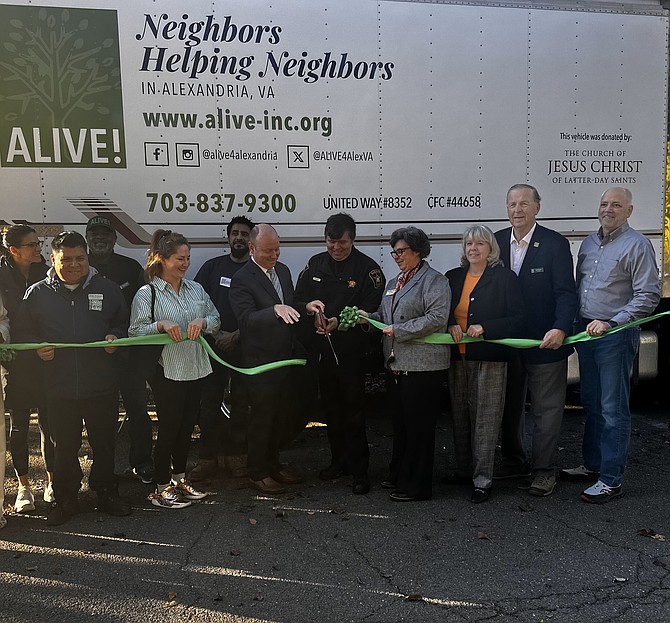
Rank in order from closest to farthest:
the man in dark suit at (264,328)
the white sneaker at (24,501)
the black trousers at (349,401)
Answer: the white sneaker at (24,501), the man in dark suit at (264,328), the black trousers at (349,401)

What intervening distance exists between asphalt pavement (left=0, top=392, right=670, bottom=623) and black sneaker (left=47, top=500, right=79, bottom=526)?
5cm

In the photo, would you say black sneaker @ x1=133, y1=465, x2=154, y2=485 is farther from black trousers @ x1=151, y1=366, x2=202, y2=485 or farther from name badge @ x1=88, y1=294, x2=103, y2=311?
name badge @ x1=88, y1=294, x2=103, y2=311

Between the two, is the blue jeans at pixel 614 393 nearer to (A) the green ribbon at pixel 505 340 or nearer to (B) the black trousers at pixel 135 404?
(A) the green ribbon at pixel 505 340

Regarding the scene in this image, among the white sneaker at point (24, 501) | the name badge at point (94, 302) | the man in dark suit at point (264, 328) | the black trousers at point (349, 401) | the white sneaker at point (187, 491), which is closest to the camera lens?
the name badge at point (94, 302)

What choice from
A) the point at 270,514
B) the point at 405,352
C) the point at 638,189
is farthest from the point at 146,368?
the point at 638,189

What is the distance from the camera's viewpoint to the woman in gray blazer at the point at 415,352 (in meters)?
4.44

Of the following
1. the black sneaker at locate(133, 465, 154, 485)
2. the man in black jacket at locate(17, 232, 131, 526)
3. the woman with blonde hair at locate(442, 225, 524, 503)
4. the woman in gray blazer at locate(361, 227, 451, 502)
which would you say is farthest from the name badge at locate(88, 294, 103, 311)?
the woman with blonde hair at locate(442, 225, 524, 503)

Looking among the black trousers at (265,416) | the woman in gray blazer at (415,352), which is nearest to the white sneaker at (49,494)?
the black trousers at (265,416)

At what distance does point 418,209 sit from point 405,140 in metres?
0.57

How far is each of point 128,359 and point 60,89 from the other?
2.03 m

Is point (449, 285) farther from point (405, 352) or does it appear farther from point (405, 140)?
point (405, 140)

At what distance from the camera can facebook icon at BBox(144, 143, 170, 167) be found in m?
5.15

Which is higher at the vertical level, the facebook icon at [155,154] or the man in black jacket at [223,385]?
the facebook icon at [155,154]

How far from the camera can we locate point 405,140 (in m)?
5.57
